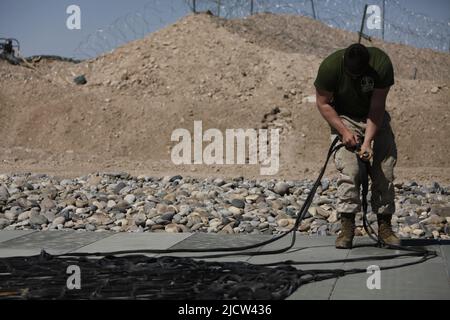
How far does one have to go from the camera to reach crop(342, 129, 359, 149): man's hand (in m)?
7.25

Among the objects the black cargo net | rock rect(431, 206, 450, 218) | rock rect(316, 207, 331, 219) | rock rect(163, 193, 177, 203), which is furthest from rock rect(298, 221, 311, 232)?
the black cargo net

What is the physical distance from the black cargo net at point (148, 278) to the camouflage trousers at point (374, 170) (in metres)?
1.33

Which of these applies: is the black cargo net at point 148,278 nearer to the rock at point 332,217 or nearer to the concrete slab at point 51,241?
the concrete slab at point 51,241

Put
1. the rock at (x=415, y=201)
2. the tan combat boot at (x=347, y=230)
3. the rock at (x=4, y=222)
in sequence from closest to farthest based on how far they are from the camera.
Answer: the tan combat boot at (x=347, y=230), the rock at (x=4, y=222), the rock at (x=415, y=201)

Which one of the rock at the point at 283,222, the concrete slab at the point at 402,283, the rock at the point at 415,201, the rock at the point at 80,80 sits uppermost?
the rock at the point at 80,80

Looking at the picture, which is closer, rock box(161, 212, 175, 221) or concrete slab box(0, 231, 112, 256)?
concrete slab box(0, 231, 112, 256)

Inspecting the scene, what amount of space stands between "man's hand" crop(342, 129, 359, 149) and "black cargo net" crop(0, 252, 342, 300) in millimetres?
1457

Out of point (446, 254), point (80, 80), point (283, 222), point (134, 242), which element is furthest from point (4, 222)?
point (80, 80)

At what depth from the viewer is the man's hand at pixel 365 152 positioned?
284 inches

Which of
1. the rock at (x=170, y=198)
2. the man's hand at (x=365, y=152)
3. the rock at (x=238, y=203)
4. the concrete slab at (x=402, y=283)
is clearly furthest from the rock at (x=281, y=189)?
the concrete slab at (x=402, y=283)

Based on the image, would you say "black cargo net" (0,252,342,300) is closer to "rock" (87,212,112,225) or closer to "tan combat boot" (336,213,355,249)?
"tan combat boot" (336,213,355,249)

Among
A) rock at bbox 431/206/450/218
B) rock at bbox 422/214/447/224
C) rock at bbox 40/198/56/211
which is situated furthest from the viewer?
rock at bbox 40/198/56/211

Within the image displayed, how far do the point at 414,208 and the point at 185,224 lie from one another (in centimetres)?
347

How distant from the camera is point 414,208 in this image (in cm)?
1151
